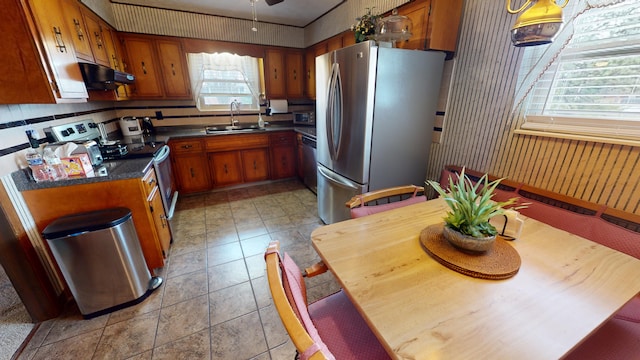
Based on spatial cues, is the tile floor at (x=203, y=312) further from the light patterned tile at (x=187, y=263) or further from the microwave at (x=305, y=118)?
the microwave at (x=305, y=118)

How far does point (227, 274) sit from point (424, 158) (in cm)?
203

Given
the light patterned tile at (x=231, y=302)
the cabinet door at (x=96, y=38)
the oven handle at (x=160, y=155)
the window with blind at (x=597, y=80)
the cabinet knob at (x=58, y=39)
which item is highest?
the cabinet door at (x=96, y=38)

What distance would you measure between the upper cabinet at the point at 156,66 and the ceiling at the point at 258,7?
40cm

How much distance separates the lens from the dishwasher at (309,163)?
3.24m

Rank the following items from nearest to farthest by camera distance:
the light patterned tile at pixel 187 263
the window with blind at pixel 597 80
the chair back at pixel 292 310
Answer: the chair back at pixel 292 310, the window with blind at pixel 597 80, the light patterned tile at pixel 187 263

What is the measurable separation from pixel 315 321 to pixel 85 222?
1.50 meters

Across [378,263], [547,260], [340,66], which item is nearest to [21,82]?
[340,66]

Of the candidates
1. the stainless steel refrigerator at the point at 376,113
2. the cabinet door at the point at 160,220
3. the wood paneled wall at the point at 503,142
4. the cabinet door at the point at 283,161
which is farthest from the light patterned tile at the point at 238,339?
the cabinet door at the point at 283,161

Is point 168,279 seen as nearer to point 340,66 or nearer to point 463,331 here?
point 463,331

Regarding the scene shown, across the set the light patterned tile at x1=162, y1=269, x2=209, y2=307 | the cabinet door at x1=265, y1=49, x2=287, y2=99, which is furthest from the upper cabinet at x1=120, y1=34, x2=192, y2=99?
the light patterned tile at x1=162, y1=269, x2=209, y2=307

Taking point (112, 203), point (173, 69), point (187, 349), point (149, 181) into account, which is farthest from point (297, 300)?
point (173, 69)

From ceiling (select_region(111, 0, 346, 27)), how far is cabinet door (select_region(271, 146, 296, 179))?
1880 mm

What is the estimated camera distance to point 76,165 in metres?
1.52

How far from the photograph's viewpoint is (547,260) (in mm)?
945
